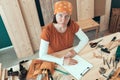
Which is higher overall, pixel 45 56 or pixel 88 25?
pixel 45 56

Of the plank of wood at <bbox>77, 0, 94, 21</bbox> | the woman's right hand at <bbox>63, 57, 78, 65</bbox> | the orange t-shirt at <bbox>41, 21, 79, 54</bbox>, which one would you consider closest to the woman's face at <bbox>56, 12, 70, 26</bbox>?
the orange t-shirt at <bbox>41, 21, 79, 54</bbox>

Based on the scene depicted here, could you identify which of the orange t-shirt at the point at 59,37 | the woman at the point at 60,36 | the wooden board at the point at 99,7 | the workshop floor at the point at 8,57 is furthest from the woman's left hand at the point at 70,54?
the wooden board at the point at 99,7

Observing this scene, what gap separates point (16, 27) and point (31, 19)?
268mm

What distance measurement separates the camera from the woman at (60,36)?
51.6 inches

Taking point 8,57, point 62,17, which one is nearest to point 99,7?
point 62,17

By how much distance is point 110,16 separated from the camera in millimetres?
2930

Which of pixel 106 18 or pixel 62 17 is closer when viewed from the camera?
pixel 62 17

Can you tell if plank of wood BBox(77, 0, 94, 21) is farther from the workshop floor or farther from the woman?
the woman

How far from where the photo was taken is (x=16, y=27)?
2307 millimetres

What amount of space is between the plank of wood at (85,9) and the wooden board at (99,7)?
0.08 metres

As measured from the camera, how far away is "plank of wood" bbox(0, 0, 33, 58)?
7.01 ft

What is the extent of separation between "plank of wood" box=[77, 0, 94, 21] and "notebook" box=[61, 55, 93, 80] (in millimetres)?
1508

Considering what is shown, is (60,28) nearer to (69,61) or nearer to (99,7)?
(69,61)

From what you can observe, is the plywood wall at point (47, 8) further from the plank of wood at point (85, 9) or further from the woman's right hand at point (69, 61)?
the woman's right hand at point (69, 61)
